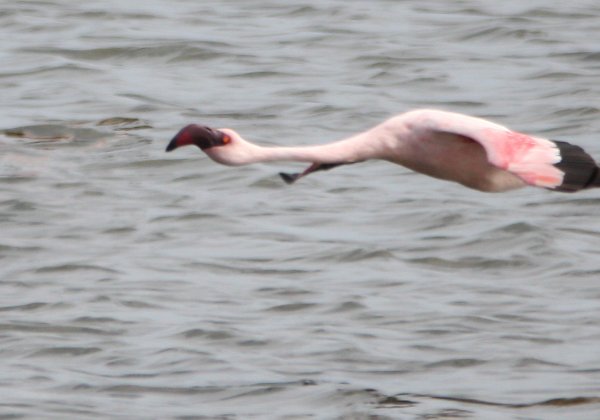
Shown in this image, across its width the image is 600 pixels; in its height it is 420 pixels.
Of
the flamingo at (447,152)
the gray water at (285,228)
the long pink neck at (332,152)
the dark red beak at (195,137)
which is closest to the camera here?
the dark red beak at (195,137)

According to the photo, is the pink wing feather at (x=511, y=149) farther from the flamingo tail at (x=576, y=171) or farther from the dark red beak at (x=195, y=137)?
the dark red beak at (x=195, y=137)

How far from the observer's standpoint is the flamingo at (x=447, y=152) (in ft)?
34.4

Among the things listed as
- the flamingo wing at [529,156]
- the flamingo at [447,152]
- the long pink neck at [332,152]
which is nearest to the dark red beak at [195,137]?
the flamingo at [447,152]

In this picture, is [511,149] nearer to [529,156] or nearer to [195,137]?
[529,156]

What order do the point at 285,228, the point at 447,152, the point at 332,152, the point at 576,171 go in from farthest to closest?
the point at 285,228
the point at 447,152
the point at 332,152
the point at 576,171

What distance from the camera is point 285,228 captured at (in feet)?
51.1

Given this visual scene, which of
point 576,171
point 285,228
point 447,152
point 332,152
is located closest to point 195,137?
point 332,152

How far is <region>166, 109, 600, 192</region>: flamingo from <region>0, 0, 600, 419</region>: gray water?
1507 millimetres

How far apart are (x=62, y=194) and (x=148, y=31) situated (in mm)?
5928

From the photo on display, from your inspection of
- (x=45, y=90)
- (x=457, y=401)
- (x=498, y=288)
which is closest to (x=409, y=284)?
(x=498, y=288)

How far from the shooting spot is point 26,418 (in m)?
11.3

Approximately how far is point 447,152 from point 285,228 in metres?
4.41

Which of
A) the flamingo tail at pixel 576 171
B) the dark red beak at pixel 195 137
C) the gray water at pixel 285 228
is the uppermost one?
the dark red beak at pixel 195 137

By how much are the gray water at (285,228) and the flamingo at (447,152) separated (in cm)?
151
